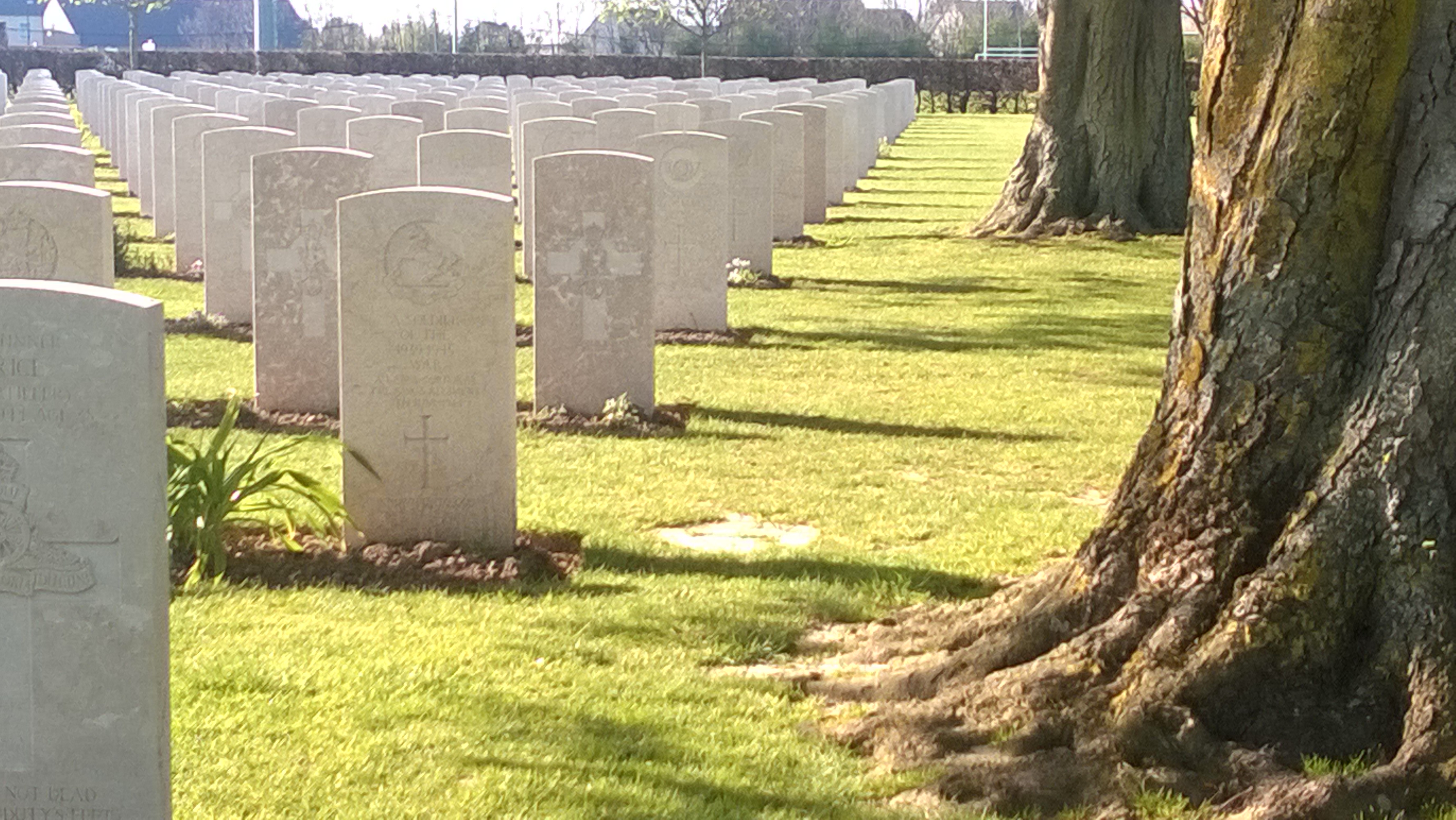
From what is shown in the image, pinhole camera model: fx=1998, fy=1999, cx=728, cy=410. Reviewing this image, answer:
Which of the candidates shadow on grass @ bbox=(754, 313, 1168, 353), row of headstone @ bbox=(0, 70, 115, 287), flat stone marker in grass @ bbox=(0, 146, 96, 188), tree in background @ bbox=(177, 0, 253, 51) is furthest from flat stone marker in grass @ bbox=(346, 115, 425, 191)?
tree in background @ bbox=(177, 0, 253, 51)

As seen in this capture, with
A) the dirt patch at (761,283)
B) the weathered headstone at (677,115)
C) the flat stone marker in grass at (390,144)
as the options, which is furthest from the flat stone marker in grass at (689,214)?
the weathered headstone at (677,115)

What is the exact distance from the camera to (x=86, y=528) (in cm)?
381

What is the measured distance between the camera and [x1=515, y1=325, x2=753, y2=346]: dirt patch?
12.9 metres

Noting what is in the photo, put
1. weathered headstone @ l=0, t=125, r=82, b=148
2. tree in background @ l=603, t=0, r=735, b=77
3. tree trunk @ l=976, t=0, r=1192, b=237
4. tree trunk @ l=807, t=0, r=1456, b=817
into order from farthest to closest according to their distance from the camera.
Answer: tree in background @ l=603, t=0, r=735, b=77 < tree trunk @ l=976, t=0, r=1192, b=237 < weathered headstone @ l=0, t=125, r=82, b=148 < tree trunk @ l=807, t=0, r=1456, b=817

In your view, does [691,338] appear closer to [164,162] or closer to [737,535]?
[737,535]

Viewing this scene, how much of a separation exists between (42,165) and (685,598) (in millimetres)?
6042

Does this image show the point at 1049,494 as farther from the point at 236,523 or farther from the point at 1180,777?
the point at 1180,777

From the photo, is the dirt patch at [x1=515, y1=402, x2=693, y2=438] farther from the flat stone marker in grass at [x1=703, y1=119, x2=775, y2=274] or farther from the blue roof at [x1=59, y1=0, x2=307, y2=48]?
the blue roof at [x1=59, y1=0, x2=307, y2=48]

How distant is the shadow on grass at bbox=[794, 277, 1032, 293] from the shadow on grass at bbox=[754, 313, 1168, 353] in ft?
5.73

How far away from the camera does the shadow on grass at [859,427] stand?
10.0 m

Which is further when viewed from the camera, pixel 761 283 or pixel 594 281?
pixel 761 283

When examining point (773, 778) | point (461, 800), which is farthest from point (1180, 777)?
point (461, 800)

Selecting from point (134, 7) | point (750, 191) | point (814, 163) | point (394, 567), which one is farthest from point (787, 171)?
point (134, 7)

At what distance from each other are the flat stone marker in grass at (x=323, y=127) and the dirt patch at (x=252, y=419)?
7.01 metres
